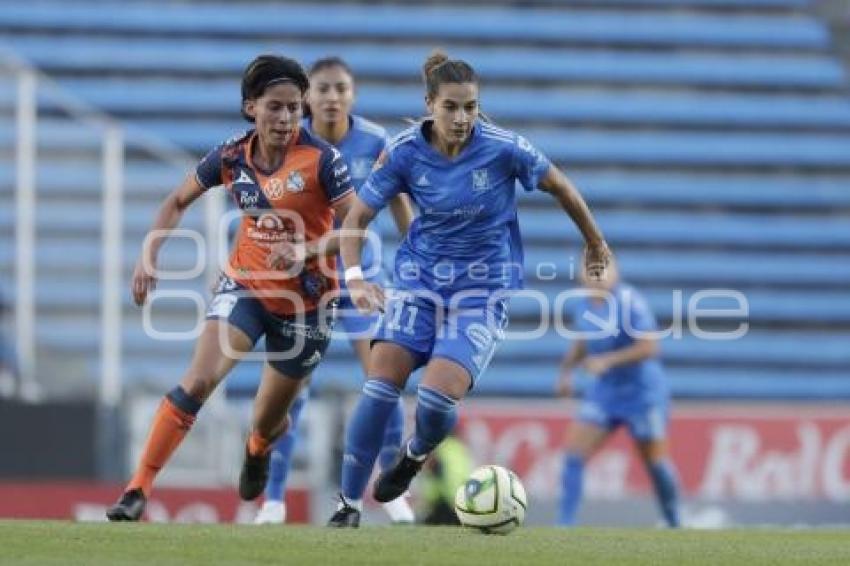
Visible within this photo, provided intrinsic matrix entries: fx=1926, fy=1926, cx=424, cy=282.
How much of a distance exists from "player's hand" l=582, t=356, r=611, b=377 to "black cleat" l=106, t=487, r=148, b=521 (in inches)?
238

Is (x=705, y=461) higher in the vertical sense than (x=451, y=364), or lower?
lower

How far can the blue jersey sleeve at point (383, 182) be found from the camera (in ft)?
29.0

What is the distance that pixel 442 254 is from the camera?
8984 millimetres

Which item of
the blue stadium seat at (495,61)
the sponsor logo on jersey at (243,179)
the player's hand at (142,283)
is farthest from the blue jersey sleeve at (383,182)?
the blue stadium seat at (495,61)

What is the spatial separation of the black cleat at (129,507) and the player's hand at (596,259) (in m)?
2.35

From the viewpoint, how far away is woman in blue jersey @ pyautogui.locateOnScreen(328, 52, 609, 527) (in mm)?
8758

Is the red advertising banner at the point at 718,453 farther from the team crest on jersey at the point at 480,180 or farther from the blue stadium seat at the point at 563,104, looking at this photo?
the team crest on jersey at the point at 480,180

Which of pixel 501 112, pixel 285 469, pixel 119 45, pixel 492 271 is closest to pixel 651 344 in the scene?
pixel 285 469

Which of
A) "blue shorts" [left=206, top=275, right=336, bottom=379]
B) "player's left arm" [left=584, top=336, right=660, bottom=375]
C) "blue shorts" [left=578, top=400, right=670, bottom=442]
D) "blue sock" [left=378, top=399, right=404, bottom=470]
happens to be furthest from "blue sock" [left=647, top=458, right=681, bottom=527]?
"blue shorts" [left=206, top=275, right=336, bottom=379]

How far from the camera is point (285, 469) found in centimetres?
1118

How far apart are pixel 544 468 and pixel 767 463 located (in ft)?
7.00

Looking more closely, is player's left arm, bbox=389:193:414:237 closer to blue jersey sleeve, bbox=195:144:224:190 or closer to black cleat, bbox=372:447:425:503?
blue jersey sleeve, bbox=195:144:224:190

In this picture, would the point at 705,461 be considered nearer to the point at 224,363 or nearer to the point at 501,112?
the point at 501,112

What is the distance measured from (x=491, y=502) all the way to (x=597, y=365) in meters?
5.96
